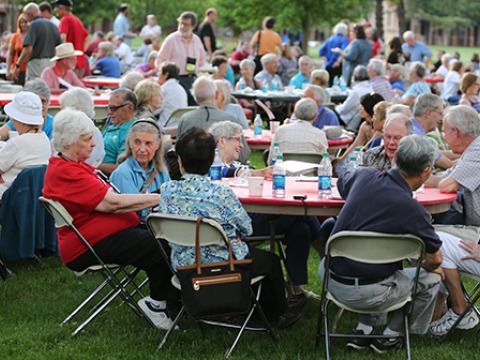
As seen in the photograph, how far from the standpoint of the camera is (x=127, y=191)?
6.70 m

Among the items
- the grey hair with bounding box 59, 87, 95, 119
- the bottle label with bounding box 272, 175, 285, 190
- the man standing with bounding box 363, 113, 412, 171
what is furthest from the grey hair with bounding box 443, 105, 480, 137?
the grey hair with bounding box 59, 87, 95, 119

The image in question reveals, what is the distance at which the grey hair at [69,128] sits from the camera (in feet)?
20.2

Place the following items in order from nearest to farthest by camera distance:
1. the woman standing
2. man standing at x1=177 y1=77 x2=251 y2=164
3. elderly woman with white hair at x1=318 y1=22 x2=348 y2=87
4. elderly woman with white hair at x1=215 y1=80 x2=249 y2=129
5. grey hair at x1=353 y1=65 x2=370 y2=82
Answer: man standing at x1=177 y1=77 x2=251 y2=164 → elderly woman with white hair at x1=215 y1=80 x2=249 y2=129 → grey hair at x1=353 y1=65 x2=370 y2=82 → the woman standing → elderly woman with white hair at x1=318 y1=22 x2=348 y2=87

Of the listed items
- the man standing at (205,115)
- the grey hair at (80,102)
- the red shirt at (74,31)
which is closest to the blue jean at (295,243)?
the man standing at (205,115)

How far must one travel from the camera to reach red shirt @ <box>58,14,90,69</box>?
56.1 feet

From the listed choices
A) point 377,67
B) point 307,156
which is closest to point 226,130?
point 307,156

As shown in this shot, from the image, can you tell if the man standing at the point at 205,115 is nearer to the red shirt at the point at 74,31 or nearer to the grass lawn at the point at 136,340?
the grass lawn at the point at 136,340

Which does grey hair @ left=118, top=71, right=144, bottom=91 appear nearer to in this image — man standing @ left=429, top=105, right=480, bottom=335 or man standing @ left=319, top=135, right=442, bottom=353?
man standing @ left=429, top=105, right=480, bottom=335

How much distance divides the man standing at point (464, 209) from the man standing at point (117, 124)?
2882 millimetres

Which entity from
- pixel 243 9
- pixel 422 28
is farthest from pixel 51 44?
pixel 422 28

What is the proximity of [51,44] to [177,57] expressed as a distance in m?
1.99

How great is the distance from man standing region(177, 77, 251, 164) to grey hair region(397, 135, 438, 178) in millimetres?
3696

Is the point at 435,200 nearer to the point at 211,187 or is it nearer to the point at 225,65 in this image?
the point at 211,187

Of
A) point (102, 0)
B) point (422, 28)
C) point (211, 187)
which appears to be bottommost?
point (422, 28)
